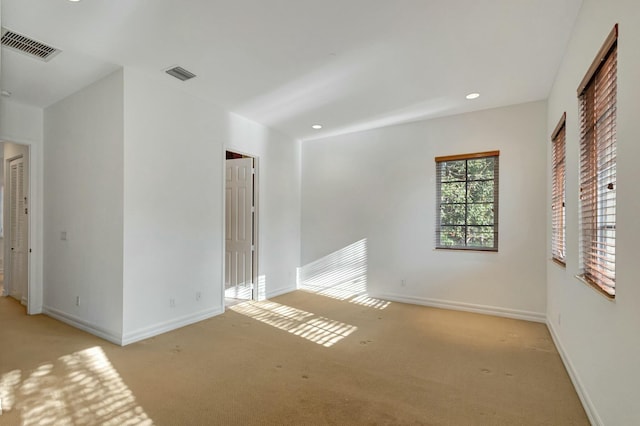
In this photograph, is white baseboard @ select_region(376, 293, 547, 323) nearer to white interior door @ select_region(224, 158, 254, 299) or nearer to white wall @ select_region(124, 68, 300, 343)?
white interior door @ select_region(224, 158, 254, 299)

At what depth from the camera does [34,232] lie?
4438mm

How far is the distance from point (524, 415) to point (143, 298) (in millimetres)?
3619

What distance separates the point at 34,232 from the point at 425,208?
5542 millimetres

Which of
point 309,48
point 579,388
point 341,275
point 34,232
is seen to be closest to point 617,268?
point 579,388

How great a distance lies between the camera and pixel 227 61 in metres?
3.26

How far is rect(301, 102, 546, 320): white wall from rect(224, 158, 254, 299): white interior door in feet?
4.01

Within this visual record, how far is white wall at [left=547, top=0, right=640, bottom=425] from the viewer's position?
4.99ft

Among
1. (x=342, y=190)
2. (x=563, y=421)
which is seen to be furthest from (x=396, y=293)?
(x=563, y=421)

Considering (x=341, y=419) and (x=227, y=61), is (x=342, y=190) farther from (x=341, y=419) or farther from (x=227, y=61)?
(x=341, y=419)

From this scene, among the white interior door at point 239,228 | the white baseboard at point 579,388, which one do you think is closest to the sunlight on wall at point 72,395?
the white interior door at point 239,228

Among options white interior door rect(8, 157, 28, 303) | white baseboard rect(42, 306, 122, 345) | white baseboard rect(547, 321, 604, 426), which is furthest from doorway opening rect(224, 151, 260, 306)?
white baseboard rect(547, 321, 604, 426)

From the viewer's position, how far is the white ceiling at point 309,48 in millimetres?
2453

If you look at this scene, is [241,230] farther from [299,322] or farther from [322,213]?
[299,322]

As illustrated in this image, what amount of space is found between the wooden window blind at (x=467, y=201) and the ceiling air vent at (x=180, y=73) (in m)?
3.56
